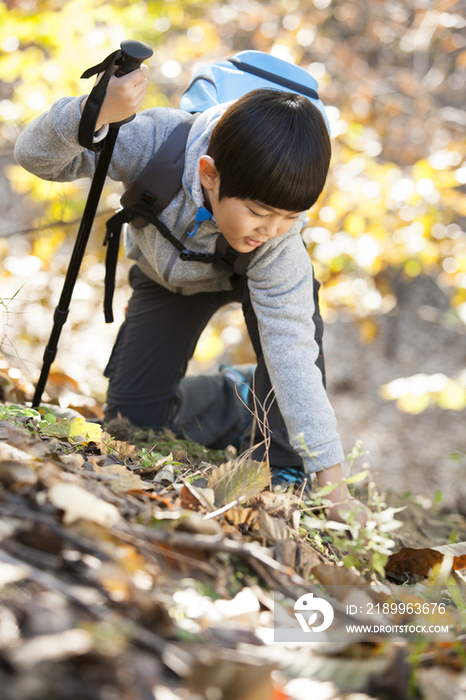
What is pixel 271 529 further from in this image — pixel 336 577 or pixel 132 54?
pixel 132 54

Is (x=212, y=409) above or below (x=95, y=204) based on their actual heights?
below

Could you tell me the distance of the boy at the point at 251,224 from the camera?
154cm

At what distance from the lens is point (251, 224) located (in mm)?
1625

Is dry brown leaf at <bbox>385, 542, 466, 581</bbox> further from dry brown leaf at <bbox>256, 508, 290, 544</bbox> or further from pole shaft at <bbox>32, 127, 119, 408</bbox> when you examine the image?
pole shaft at <bbox>32, 127, 119, 408</bbox>

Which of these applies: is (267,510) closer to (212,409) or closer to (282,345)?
(282,345)

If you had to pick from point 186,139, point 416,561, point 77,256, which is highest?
point 186,139

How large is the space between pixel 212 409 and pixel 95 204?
130 centimetres

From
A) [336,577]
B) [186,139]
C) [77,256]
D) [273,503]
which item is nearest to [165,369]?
[77,256]

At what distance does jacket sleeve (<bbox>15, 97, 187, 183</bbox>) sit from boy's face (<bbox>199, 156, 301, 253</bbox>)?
0.31m

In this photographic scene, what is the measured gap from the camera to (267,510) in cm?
123

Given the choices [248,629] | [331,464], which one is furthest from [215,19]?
[248,629]

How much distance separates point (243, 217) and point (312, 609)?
3.77ft

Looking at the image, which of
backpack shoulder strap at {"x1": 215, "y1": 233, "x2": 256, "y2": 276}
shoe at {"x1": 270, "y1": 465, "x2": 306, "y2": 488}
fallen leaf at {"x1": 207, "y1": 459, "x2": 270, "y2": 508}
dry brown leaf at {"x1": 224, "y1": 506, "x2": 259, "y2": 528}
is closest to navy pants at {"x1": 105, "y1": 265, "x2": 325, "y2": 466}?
backpack shoulder strap at {"x1": 215, "y1": 233, "x2": 256, "y2": 276}

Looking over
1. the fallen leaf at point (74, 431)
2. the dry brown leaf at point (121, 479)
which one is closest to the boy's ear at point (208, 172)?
the fallen leaf at point (74, 431)
